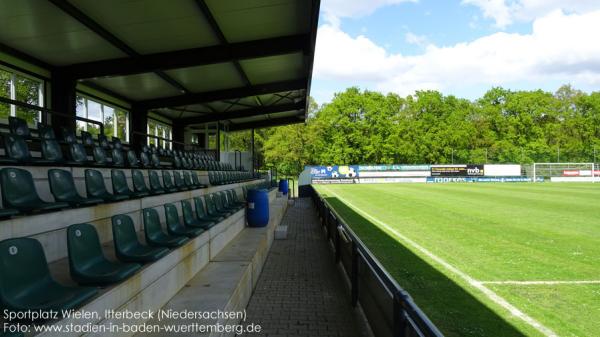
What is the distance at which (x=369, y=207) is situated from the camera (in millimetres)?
19484

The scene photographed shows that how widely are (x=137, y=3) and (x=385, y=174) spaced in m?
39.1

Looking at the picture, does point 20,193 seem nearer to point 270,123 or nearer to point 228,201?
point 228,201

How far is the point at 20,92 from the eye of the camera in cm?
1112

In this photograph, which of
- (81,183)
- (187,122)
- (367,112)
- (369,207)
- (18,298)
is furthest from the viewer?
(367,112)

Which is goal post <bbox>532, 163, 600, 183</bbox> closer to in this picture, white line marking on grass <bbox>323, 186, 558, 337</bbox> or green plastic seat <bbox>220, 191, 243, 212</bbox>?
white line marking on grass <bbox>323, 186, 558, 337</bbox>

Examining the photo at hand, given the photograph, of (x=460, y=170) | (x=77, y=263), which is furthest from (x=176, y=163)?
(x=460, y=170)

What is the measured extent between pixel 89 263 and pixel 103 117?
14.1 meters

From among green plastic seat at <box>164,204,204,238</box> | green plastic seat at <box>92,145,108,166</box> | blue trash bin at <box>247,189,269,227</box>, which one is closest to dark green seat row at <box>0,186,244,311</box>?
green plastic seat at <box>164,204,204,238</box>

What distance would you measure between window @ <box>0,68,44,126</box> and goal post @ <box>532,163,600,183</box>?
48.7 metres

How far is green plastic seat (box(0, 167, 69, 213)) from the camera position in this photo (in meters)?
3.78

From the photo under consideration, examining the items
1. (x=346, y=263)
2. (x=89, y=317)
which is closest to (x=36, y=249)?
(x=89, y=317)

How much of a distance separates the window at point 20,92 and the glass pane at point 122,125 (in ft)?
16.5

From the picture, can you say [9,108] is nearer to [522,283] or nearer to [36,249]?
[36,249]

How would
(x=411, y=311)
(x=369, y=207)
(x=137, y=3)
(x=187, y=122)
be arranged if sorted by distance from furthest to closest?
(x=187, y=122)
(x=369, y=207)
(x=137, y=3)
(x=411, y=311)
